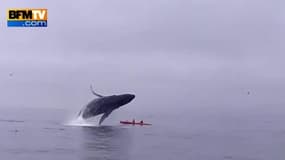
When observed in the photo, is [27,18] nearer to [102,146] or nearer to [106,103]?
[102,146]

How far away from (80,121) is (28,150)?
3942cm

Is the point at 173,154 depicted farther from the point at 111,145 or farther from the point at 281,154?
the point at 281,154

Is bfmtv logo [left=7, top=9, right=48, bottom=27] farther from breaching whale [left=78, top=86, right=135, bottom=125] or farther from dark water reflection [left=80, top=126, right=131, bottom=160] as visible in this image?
breaching whale [left=78, top=86, right=135, bottom=125]

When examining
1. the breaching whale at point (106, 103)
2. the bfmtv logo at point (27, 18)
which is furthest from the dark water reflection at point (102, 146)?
Answer: the bfmtv logo at point (27, 18)

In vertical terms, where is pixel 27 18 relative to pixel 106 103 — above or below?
above

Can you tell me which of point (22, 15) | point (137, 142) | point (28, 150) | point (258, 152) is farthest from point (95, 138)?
point (22, 15)

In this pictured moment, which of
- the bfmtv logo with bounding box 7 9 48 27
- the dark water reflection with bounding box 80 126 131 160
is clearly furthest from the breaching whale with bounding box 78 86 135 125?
the bfmtv logo with bounding box 7 9 48 27

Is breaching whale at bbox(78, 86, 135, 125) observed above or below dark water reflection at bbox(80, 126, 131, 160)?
above

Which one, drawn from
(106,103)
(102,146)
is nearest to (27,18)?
(102,146)

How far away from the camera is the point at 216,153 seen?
70000mm

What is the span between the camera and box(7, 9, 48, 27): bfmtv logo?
57.3 metres

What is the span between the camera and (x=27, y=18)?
186 ft

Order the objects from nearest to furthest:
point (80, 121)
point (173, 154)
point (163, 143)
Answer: point (173, 154) → point (163, 143) → point (80, 121)

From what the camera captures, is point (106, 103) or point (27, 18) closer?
point (27, 18)
